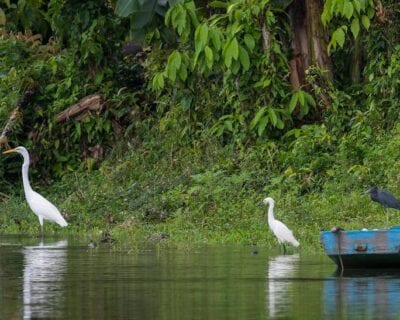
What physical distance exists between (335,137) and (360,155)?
31.6 inches

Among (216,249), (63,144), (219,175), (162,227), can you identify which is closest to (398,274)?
(216,249)

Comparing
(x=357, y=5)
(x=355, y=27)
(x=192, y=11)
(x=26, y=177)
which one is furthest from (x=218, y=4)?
(x=26, y=177)

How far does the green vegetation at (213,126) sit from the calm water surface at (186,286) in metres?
1.95

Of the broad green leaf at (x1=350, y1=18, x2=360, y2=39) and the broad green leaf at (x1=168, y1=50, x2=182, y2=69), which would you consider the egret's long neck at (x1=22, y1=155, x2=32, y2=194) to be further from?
the broad green leaf at (x1=350, y1=18, x2=360, y2=39)

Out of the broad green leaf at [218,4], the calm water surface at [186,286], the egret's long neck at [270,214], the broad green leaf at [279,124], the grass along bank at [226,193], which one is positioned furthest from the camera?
the broad green leaf at [218,4]

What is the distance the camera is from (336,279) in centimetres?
1298

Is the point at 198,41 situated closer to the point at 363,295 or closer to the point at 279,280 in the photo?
the point at 279,280

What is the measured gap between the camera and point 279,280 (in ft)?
42.0

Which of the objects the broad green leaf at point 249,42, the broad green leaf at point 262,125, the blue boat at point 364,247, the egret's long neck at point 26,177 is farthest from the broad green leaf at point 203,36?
the blue boat at point 364,247

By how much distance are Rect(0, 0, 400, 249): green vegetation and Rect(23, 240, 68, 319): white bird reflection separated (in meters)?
1.88

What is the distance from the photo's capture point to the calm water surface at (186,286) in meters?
10.6

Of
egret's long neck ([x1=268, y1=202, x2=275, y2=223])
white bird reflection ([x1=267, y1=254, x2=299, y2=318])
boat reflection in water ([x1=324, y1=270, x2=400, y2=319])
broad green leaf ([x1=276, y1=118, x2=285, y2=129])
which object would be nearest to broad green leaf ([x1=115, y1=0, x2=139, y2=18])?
broad green leaf ([x1=276, y1=118, x2=285, y2=129])

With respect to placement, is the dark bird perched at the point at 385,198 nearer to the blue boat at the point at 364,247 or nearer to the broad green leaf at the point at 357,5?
the blue boat at the point at 364,247

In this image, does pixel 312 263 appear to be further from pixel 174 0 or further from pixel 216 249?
pixel 174 0
